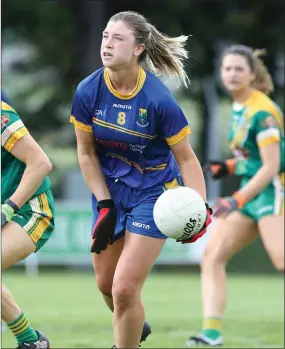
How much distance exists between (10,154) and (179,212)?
1.37 m

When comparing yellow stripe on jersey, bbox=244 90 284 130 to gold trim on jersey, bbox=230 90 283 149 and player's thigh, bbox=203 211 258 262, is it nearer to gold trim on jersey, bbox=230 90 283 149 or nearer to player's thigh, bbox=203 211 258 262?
gold trim on jersey, bbox=230 90 283 149

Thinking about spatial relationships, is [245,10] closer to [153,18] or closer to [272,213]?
[153,18]

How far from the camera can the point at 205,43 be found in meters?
22.5

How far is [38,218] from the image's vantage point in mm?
6723

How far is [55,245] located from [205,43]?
738cm

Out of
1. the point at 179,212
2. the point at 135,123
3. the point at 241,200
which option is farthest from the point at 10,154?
the point at 241,200

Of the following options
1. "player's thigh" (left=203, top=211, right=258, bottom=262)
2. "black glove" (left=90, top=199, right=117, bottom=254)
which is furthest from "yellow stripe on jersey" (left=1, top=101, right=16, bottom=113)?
"player's thigh" (left=203, top=211, right=258, bottom=262)

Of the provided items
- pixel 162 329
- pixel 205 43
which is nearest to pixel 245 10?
pixel 205 43

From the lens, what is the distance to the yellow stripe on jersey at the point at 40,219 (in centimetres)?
668

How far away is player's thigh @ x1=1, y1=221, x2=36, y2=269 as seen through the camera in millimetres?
6477

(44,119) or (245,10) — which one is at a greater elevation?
(245,10)

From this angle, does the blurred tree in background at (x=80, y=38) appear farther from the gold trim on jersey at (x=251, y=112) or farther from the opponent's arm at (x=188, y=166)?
the opponent's arm at (x=188, y=166)

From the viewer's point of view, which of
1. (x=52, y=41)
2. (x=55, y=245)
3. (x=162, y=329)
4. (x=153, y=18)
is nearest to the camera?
(x=162, y=329)

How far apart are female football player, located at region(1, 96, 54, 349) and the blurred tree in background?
1525 cm
